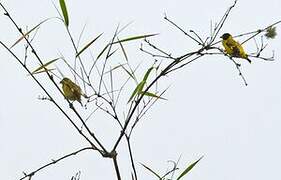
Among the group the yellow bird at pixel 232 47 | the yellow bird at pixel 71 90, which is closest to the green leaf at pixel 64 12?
the yellow bird at pixel 71 90

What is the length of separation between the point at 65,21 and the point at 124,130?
0.62ft

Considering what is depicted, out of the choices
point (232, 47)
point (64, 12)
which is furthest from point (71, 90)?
point (232, 47)

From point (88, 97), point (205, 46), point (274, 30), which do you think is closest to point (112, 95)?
point (88, 97)

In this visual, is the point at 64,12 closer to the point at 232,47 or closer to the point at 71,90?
the point at 71,90

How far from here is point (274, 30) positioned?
0.67 m

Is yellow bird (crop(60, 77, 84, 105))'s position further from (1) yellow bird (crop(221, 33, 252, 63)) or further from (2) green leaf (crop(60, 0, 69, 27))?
(1) yellow bird (crop(221, 33, 252, 63))

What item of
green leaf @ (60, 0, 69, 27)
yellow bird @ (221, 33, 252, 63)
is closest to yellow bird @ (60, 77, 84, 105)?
green leaf @ (60, 0, 69, 27)

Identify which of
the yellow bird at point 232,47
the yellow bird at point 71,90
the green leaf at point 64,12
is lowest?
the yellow bird at point 71,90

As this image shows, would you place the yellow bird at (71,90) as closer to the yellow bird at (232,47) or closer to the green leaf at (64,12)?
the green leaf at (64,12)

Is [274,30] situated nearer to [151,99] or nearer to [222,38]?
[222,38]

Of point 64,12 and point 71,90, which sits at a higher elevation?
point 64,12

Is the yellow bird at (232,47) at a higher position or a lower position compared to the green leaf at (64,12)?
lower

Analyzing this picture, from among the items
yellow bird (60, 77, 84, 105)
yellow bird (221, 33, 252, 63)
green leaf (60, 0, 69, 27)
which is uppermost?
green leaf (60, 0, 69, 27)

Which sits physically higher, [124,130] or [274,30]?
[274,30]
